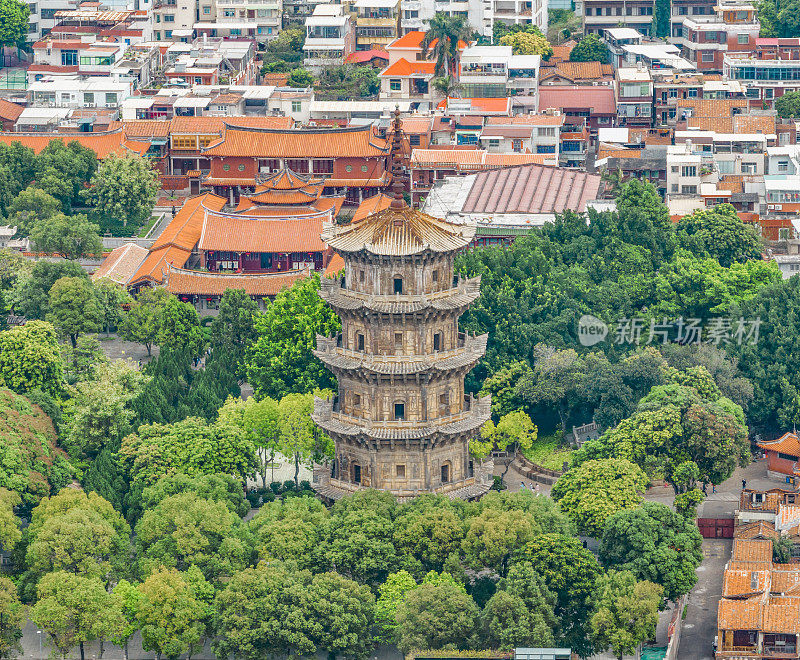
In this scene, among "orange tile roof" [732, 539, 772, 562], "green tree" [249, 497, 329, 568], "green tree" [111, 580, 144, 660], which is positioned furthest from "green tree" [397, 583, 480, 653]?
"orange tile roof" [732, 539, 772, 562]

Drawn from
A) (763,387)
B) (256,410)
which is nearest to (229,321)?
(256,410)

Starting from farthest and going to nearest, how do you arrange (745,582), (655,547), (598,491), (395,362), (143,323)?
(143,323)
(598,491)
(395,362)
(745,582)
(655,547)

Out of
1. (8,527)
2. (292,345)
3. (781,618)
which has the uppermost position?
(292,345)

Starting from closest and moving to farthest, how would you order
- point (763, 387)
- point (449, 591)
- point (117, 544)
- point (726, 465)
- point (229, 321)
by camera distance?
point (449, 591) < point (117, 544) < point (726, 465) < point (763, 387) < point (229, 321)

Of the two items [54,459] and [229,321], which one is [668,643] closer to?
[54,459]

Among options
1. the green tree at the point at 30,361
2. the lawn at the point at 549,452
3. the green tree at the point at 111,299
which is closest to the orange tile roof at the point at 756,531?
the lawn at the point at 549,452

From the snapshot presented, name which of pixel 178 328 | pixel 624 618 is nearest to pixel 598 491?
pixel 624 618

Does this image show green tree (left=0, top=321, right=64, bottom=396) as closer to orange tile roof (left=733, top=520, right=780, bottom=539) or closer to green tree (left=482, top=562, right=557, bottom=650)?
green tree (left=482, top=562, right=557, bottom=650)

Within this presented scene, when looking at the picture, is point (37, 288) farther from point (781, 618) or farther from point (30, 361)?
point (781, 618)
